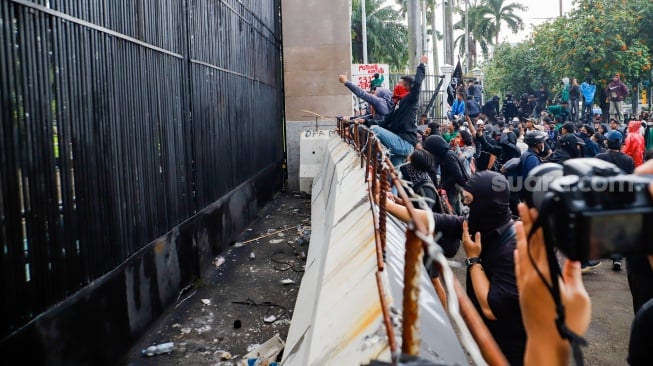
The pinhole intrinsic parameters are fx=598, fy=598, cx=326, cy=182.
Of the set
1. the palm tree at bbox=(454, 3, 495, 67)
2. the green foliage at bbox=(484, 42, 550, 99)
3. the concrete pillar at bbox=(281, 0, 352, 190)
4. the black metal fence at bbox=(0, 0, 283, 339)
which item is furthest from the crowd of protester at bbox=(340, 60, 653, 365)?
the palm tree at bbox=(454, 3, 495, 67)

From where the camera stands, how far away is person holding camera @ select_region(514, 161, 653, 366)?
60.9 inches

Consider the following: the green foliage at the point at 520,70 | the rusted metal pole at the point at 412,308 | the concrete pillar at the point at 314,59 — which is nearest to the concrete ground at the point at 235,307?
the rusted metal pole at the point at 412,308

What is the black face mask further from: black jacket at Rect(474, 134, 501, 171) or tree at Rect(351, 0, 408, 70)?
tree at Rect(351, 0, 408, 70)

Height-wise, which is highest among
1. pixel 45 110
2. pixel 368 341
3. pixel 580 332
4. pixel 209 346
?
pixel 45 110

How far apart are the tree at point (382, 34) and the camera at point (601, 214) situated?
158ft

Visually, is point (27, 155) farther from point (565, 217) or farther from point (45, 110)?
point (565, 217)

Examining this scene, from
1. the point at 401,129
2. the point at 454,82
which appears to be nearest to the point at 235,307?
the point at 401,129

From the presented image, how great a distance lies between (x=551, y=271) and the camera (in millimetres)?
1532

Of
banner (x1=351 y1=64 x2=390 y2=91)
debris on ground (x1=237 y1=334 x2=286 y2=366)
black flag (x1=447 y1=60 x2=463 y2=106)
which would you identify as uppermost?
banner (x1=351 y1=64 x2=390 y2=91)

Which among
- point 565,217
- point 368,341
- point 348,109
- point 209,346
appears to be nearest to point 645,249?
point 565,217

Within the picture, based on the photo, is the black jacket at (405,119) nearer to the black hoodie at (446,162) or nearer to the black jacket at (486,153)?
the black hoodie at (446,162)

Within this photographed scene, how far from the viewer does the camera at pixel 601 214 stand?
1327 mm

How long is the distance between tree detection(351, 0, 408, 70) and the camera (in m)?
48.1

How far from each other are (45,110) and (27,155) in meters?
0.41
